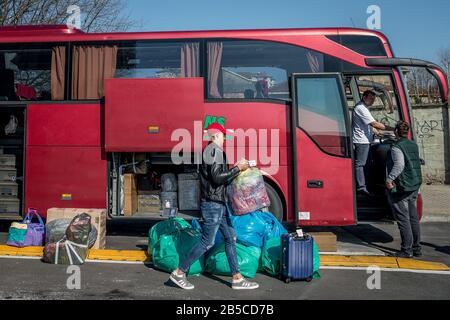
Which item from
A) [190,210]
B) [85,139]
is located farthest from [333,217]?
[85,139]

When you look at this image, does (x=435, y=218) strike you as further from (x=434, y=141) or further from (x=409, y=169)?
(x=434, y=141)

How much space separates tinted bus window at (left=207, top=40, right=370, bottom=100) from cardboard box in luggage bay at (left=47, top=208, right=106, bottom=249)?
2.67 m

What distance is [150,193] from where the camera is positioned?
8812 mm

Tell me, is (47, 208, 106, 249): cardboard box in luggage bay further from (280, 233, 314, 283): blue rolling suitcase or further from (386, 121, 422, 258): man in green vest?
(386, 121, 422, 258): man in green vest

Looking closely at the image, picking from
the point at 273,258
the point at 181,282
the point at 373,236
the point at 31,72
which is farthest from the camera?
the point at 373,236

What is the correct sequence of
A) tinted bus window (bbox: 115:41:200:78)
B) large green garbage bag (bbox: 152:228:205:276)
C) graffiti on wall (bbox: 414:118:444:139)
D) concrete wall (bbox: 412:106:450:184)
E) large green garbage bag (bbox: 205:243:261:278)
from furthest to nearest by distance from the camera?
graffiti on wall (bbox: 414:118:444:139)
concrete wall (bbox: 412:106:450:184)
tinted bus window (bbox: 115:41:200:78)
large green garbage bag (bbox: 152:228:205:276)
large green garbage bag (bbox: 205:243:261:278)

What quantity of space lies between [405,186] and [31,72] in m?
6.69

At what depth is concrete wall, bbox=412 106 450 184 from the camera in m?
15.8

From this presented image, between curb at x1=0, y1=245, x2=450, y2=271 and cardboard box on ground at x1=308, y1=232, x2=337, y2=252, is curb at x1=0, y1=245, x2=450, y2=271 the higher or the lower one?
the lower one

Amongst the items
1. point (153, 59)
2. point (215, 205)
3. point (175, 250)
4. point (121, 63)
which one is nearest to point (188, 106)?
point (153, 59)

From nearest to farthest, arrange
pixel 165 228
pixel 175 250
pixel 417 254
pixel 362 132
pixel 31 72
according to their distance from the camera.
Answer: pixel 175 250
pixel 165 228
pixel 417 254
pixel 362 132
pixel 31 72

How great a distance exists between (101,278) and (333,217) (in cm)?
377

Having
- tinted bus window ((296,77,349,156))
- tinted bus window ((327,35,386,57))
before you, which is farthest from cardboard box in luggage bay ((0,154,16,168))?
tinted bus window ((327,35,386,57))
